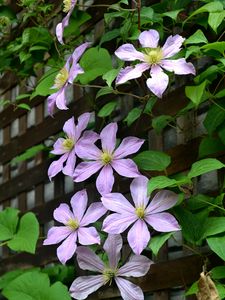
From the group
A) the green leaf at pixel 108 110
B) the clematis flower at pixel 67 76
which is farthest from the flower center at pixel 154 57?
the green leaf at pixel 108 110

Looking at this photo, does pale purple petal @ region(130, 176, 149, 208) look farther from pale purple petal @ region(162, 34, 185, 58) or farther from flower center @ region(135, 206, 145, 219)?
pale purple petal @ region(162, 34, 185, 58)

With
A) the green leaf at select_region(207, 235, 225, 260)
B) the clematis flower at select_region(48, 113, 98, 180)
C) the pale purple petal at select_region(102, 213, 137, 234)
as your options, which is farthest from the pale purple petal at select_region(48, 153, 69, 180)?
the green leaf at select_region(207, 235, 225, 260)

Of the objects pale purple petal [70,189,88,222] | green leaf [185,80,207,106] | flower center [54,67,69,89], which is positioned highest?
flower center [54,67,69,89]

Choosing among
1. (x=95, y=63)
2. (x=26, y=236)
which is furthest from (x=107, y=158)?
(x=26, y=236)

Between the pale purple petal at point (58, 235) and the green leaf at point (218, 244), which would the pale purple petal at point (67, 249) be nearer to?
the pale purple petal at point (58, 235)

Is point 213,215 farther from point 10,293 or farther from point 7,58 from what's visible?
point 7,58

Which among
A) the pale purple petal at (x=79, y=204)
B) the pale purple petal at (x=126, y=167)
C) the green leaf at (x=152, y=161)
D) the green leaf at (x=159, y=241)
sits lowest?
the pale purple petal at (x=79, y=204)

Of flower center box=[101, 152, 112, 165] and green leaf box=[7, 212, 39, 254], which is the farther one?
green leaf box=[7, 212, 39, 254]
